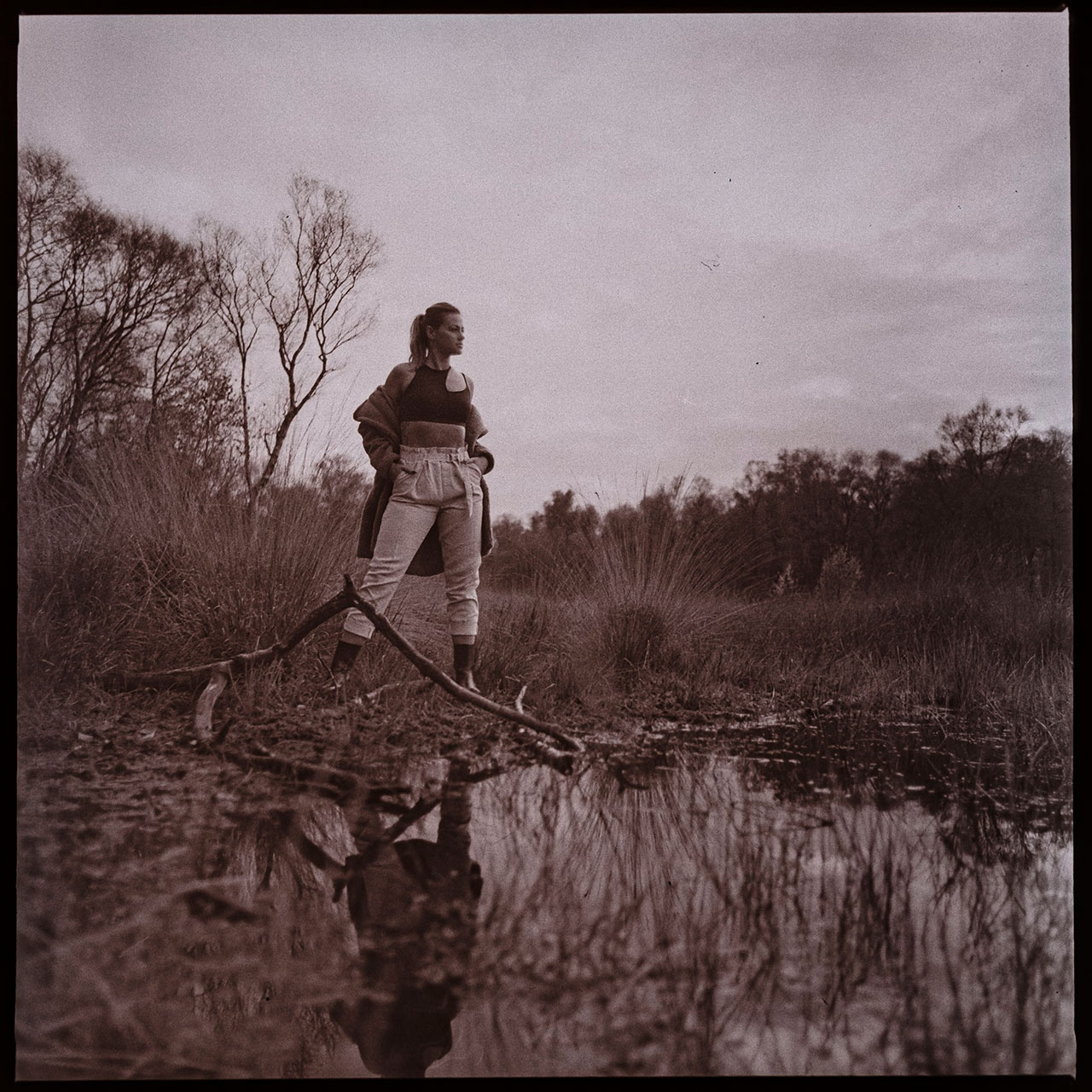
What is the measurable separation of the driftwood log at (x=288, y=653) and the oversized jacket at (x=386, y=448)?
0.73ft

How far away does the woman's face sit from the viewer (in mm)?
2939

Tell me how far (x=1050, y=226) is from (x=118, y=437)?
3510mm

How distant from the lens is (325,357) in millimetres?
2979

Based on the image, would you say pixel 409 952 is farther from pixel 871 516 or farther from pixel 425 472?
pixel 871 516

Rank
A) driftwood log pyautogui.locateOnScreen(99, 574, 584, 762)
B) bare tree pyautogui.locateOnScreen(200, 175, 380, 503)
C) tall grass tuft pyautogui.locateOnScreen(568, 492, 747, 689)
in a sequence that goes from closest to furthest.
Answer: driftwood log pyautogui.locateOnScreen(99, 574, 584, 762) < bare tree pyautogui.locateOnScreen(200, 175, 380, 503) < tall grass tuft pyautogui.locateOnScreen(568, 492, 747, 689)

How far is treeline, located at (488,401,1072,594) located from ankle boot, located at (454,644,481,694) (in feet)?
0.94

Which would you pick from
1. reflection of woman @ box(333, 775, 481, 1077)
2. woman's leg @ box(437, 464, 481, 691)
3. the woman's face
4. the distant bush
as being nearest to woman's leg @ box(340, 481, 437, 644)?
woman's leg @ box(437, 464, 481, 691)

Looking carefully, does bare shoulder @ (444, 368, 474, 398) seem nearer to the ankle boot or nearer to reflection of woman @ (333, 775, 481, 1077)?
the ankle boot

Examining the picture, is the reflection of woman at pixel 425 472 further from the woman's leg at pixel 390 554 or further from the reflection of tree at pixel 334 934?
the reflection of tree at pixel 334 934

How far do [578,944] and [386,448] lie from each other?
178 cm

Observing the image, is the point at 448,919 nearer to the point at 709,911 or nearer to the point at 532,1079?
the point at 532,1079

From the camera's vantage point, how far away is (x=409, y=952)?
2.35 metres

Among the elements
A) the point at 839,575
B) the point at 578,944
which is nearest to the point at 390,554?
the point at 578,944

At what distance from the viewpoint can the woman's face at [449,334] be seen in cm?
294
